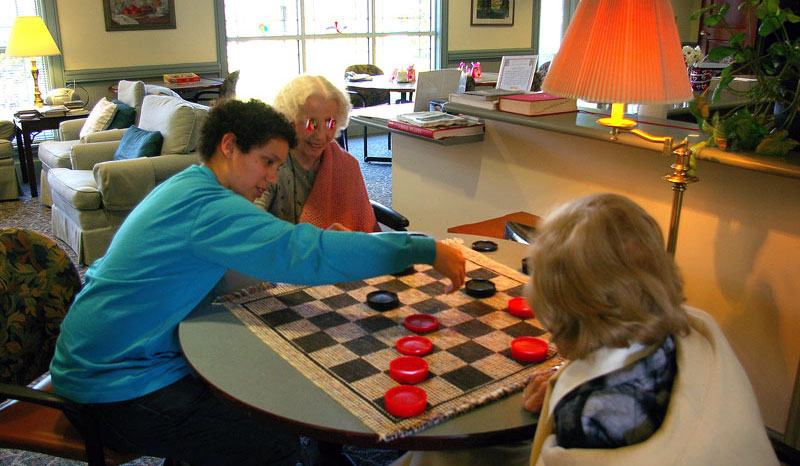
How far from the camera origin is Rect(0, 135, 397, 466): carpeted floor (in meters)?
2.24

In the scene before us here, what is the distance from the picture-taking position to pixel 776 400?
2062 millimetres

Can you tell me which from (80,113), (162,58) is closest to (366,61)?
(162,58)

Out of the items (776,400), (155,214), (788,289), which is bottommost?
(776,400)

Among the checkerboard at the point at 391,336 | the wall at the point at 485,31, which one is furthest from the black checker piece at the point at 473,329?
the wall at the point at 485,31

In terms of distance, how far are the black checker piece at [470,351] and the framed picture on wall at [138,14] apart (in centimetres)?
579

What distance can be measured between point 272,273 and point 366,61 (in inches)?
258

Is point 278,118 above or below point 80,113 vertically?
above

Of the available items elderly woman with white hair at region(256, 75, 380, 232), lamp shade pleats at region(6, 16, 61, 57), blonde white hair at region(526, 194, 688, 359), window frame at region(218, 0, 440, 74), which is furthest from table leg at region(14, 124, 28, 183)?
blonde white hair at region(526, 194, 688, 359)

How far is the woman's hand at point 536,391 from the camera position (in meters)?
1.19

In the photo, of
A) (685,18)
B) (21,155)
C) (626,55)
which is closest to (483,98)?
(626,55)

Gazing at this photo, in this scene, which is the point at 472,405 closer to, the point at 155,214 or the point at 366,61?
the point at 155,214

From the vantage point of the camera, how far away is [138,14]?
6.23 meters

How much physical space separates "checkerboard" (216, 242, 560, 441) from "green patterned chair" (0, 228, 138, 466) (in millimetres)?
458

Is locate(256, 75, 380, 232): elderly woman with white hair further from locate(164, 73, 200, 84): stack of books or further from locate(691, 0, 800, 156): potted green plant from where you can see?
locate(164, 73, 200, 84): stack of books
